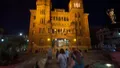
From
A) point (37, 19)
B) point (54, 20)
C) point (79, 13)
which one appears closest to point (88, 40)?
point (79, 13)

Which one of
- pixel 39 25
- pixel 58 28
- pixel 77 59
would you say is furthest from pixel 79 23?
pixel 77 59

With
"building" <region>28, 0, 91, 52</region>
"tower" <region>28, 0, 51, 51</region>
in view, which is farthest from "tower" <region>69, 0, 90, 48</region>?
"tower" <region>28, 0, 51, 51</region>

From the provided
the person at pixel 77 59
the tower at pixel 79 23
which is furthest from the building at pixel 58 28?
the person at pixel 77 59

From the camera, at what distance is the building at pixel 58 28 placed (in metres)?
53.4

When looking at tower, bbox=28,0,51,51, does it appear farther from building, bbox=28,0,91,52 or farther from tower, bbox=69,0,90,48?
tower, bbox=69,0,90,48

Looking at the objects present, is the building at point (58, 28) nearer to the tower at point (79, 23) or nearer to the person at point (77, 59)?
the tower at point (79, 23)

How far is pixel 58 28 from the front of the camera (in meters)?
58.7

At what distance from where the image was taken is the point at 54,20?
60281 millimetres

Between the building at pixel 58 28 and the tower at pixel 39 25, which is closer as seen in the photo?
the tower at pixel 39 25

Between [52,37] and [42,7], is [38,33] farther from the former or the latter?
[42,7]

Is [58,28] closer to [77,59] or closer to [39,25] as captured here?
[39,25]

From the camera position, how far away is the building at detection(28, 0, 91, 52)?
53.4 meters

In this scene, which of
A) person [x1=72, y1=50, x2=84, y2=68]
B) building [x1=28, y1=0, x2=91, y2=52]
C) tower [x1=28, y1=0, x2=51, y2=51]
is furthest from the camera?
building [x1=28, y1=0, x2=91, y2=52]

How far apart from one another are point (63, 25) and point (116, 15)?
2076 inches
